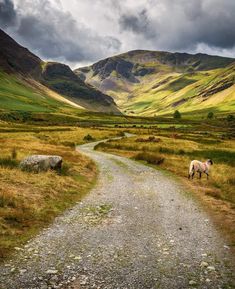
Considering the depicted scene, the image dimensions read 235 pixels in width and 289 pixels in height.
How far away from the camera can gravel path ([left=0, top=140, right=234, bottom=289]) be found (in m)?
10.6

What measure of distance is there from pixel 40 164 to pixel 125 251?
17.2m

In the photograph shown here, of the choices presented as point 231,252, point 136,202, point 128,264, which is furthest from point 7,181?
point 231,252

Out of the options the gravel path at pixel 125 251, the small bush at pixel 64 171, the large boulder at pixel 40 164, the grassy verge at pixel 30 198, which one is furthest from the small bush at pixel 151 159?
the gravel path at pixel 125 251

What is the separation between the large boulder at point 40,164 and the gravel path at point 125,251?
334 inches

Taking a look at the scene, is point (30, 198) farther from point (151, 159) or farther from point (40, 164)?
point (151, 159)

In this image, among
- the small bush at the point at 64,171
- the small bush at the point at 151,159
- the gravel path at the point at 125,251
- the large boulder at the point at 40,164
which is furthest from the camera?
the small bush at the point at 151,159

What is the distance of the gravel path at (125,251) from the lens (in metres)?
10.6

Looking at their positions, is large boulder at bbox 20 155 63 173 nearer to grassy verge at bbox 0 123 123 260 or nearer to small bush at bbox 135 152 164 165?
grassy verge at bbox 0 123 123 260

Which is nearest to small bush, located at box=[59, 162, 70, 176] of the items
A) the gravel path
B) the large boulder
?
the large boulder

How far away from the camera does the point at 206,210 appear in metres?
20.6

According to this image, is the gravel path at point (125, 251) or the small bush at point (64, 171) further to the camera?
the small bush at point (64, 171)

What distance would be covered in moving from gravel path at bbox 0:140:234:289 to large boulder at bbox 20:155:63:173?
848 centimetres

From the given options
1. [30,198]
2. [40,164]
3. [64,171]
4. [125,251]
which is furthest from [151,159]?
[125,251]

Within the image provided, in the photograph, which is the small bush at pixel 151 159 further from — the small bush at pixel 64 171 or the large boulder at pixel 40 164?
the large boulder at pixel 40 164
